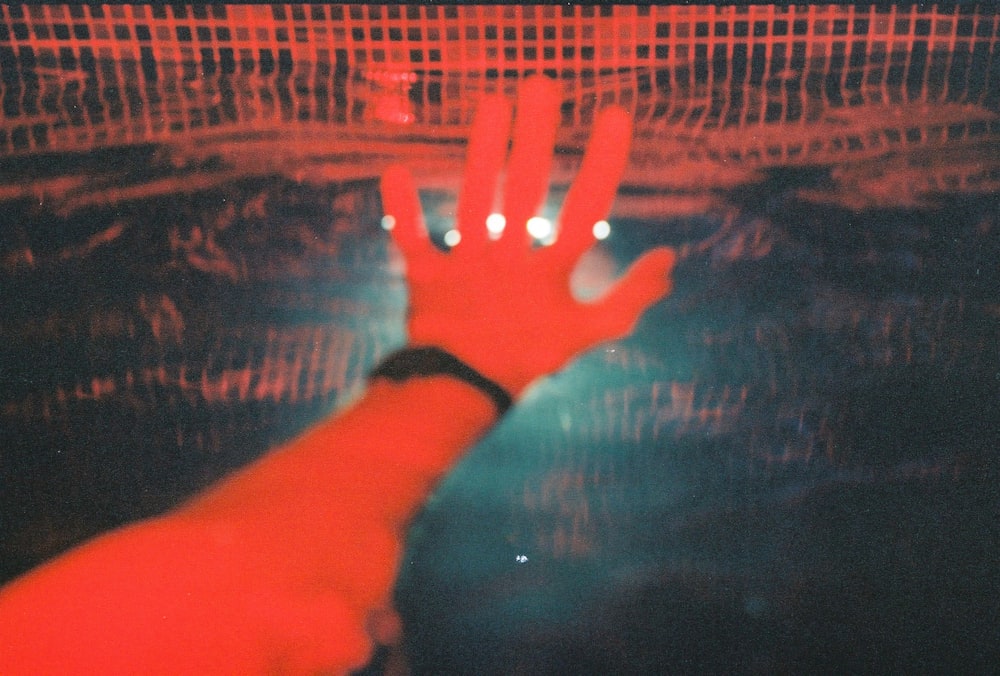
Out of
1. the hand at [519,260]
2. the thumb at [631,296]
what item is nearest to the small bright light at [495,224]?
the hand at [519,260]

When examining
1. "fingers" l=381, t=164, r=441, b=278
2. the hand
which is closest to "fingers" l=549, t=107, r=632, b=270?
the hand

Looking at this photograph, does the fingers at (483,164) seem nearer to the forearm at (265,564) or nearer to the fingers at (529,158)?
the fingers at (529,158)

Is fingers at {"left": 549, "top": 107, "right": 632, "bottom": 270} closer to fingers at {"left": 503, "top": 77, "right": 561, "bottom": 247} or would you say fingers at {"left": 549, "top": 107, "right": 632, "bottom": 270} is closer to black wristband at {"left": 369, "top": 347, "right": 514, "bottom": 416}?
fingers at {"left": 503, "top": 77, "right": 561, "bottom": 247}

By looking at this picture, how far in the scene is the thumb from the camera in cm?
68

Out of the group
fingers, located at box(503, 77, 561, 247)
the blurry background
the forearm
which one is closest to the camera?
the forearm

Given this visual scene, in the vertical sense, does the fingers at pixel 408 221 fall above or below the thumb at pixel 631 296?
above

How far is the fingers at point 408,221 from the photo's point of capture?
2.31 ft

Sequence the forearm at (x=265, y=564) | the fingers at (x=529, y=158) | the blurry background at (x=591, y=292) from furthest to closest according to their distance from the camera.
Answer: the fingers at (x=529, y=158), the blurry background at (x=591, y=292), the forearm at (x=265, y=564)

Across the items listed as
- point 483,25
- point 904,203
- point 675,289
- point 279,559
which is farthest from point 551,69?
point 279,559

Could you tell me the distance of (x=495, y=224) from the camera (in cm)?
71

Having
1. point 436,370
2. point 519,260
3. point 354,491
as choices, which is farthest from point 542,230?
point 354,491

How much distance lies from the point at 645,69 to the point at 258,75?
0.37 metres

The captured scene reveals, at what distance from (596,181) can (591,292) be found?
0.11 m

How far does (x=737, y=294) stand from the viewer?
2.27ft
